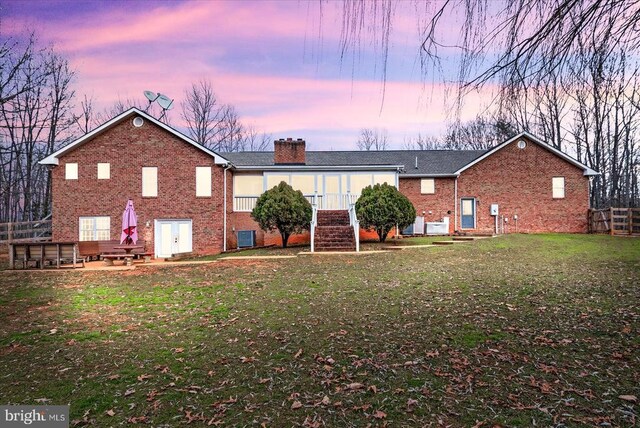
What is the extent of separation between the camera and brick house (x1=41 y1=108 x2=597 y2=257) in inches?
757

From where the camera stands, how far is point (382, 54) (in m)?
2.96

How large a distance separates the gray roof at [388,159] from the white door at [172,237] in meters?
4.94

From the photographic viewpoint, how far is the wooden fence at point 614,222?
20.5m

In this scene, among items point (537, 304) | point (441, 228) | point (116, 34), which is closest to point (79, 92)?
point (116, 34)

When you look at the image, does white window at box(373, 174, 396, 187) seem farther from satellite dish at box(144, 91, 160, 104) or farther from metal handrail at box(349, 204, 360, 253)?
satellite dish at box(144, 91, 160, 104)

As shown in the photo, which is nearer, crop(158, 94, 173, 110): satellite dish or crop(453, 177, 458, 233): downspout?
crop(158, 94, 173, 110): satellite dish

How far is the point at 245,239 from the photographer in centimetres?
2070

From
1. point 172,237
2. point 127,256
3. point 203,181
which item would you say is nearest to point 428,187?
point 203,181

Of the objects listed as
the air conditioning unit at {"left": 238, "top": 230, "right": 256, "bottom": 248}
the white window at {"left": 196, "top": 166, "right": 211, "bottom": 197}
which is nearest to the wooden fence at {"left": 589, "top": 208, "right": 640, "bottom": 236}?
the air conditioning unit at {"left": 238, "top": 230, "right": 256, "bottom": 248}

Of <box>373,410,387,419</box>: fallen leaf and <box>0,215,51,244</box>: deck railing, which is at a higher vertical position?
<box>0,215,51,244</box>: deck railing

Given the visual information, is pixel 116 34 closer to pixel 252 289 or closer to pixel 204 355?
pixel 252 289

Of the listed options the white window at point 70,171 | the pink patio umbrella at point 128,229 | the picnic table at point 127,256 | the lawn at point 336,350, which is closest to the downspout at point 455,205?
the lawn at point 336,350

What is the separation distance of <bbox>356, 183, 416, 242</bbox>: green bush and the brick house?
2.94m

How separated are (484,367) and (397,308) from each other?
2547 mm
